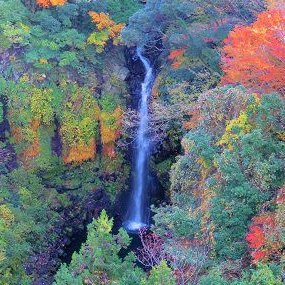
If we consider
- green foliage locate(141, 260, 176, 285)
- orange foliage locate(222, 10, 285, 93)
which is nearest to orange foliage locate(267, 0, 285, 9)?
orange foliage locate(222, 10, 285, 93)

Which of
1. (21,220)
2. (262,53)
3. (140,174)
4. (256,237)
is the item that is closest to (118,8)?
(140,174)

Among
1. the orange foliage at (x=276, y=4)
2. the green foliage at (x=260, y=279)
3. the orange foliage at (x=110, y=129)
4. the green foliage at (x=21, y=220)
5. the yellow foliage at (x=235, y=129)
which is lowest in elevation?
the green foliage at (x=21, y=220)

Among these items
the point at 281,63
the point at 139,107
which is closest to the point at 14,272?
the point at 139,107

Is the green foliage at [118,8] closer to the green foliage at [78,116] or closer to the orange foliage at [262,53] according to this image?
the green foliage at [78,116]

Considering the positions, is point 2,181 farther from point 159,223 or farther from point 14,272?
point 159,223

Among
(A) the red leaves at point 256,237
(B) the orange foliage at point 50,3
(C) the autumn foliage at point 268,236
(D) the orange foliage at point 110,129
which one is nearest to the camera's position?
(C) the autumn foliage at point 268,236

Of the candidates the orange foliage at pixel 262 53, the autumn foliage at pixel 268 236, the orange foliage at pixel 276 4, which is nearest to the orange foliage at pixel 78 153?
the orange foliage at pixel 262 53

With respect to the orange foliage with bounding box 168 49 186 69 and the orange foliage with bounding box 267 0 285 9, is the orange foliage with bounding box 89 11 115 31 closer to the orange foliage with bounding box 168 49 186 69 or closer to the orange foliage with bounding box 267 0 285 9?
the orange foliage with bounding box 168 49 186 69
